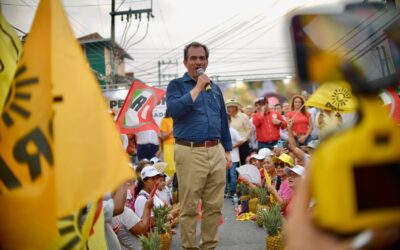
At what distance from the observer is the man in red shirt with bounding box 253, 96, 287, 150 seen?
29.7 ft

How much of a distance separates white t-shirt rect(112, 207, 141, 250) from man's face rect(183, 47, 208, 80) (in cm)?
146

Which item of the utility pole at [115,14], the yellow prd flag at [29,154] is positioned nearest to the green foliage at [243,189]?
the yellow prd flag at [29,154]

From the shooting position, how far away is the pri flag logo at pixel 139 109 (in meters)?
6.50

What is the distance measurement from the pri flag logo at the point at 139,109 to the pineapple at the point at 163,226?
159 cm

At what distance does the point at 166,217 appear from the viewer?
5348 millimetres

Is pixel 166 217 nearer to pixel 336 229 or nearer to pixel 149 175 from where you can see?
pixel 149 175

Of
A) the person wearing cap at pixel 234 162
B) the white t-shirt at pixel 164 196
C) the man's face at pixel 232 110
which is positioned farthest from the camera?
the man's face at pixel 232 110

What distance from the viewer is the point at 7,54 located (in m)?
2.14

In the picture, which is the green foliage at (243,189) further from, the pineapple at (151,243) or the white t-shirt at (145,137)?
the pineapple at (151,243)

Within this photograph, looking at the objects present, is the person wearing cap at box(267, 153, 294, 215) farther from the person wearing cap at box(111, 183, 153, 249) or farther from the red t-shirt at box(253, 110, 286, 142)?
the red t-shirt at box(253, 110, 286, 142)

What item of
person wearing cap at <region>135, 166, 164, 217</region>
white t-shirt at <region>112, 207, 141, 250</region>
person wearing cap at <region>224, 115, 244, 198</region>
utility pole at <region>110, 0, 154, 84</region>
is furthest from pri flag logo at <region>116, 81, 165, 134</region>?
utility pole at <region>110, 0, 154, 84</region>

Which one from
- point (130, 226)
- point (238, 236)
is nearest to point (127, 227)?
point (130, 226)

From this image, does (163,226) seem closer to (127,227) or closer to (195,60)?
(127,227)

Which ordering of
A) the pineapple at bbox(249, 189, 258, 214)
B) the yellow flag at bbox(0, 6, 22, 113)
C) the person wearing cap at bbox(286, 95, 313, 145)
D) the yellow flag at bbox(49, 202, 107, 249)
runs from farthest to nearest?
the person wearing cap at bbox(286, 95, 313, 145) < the pineapple at bbox(249, 189, 258, 214) < the yellow flag at bbox(0, 6, 22, 113) < the yellow flag at bbox(49, 202, 107, 249)
